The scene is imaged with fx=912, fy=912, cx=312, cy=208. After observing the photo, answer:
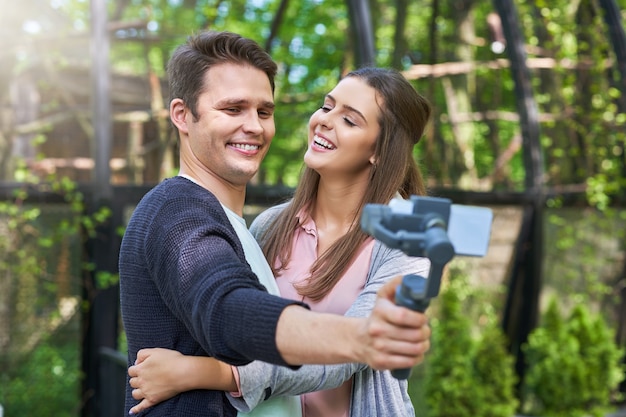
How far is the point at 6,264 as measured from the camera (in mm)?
4414

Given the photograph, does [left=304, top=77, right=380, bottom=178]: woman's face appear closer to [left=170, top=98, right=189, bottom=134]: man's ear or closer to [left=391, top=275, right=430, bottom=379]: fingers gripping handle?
[left=170, top=98, right=189, bottom=134]: man's ear

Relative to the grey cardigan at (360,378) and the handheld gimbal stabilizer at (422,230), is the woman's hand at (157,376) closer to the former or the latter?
the grey cardigan at (360,378)

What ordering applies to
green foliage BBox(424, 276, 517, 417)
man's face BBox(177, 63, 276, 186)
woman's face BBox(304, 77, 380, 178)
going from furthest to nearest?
green foliage BBox(424, 276, 517, 417) → woman's face BBox(304, 77, 380, 178) → man's face BBox(177, 63, 276, 186)

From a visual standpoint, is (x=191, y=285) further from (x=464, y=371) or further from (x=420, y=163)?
(x=464, y=371)

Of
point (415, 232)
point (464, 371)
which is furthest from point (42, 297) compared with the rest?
point (415, 232)

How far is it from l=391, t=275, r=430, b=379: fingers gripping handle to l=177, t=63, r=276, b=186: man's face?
2.12 feet

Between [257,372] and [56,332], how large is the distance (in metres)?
3.18

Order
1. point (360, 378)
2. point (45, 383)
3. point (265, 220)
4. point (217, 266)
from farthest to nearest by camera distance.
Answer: point (45, 383)
point (265, 220)
point (360, 378)
point (217, 266)

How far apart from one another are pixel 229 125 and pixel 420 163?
3.04m

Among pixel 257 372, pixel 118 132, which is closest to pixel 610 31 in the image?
pixel 118 132

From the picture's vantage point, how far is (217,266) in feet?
4.48

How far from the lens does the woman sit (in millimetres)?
1835

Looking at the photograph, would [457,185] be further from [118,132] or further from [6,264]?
[6,264]

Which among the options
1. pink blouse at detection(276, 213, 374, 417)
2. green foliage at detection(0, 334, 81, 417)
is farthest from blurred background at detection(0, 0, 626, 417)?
pink blouse at detection(276, 213, 374, 417)
